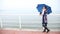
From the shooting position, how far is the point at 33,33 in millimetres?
2037

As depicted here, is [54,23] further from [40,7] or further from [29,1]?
[29,1]

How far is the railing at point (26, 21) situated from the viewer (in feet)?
6.85

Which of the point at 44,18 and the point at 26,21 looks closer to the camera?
the point at 44,18

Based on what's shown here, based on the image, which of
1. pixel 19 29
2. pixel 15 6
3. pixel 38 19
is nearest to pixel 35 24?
pixel 38 19

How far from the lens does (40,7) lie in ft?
6.47

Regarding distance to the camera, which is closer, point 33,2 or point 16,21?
point 33,2

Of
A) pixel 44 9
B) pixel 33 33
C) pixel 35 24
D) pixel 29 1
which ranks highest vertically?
pixel 29 1

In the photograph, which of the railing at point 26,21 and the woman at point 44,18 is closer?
the woman at point 44,18

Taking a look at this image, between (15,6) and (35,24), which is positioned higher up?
(15,6)

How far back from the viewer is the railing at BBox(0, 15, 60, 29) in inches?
82.2

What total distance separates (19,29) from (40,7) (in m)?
0.54

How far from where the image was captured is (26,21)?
7.07ft

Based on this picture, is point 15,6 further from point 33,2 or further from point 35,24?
point 35,24

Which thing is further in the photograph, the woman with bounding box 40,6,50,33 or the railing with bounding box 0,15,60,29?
the railing with bounding box 0,15,60,29
